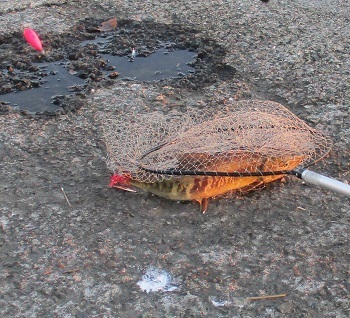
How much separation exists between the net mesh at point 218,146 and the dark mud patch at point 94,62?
33.8 inches

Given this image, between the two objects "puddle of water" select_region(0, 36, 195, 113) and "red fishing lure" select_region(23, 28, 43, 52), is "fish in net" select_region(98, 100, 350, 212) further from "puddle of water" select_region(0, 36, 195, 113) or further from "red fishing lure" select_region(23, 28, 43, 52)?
"red fishing lure" select_region(23, 28, 43, 52)

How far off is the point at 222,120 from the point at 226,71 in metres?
1.23

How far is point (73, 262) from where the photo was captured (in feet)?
8.96

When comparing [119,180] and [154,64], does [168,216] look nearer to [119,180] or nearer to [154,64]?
[119,180]

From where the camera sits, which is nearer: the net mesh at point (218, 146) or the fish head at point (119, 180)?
the net mesh at point (218, 146)

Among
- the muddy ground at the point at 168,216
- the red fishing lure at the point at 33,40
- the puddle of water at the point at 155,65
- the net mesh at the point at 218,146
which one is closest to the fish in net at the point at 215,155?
the net mesh at the point at 218,146

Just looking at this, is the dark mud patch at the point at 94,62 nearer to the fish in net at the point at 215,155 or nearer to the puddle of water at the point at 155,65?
the puddle of water at the point at 155,65

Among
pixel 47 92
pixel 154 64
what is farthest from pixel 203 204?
pixel 154 64

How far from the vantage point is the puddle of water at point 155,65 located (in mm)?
4398

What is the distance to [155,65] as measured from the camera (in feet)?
14.9

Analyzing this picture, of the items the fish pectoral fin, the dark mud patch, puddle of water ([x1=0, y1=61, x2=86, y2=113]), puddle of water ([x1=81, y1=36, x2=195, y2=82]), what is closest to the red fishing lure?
the dark mud patch

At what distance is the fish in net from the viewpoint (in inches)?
116

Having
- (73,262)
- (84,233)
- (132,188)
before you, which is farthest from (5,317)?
(132,188)

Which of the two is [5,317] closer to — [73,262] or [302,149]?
[73,262]
